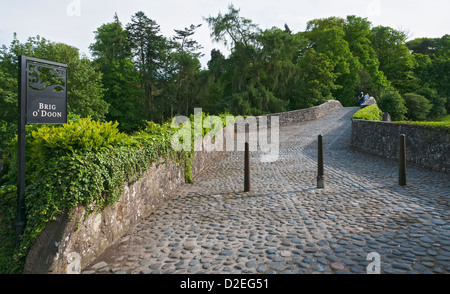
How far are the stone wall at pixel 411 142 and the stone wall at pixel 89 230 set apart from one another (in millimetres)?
7362

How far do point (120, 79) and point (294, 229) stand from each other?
130 ft

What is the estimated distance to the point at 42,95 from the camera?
11.5 ft

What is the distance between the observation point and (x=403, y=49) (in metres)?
51.1

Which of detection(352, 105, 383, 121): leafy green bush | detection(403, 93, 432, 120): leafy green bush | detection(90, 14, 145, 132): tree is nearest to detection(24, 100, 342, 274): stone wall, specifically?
detection(352, 105, 383, 121): leafy green bush

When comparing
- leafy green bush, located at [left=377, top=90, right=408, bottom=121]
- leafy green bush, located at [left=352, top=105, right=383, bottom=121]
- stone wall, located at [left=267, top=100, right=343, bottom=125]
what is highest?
leafy green bush, located at [left=377, top=90, right=408, bottom=121]

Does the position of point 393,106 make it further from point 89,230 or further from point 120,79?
A: point 89,230

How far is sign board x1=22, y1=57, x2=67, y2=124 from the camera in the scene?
3.40 metres

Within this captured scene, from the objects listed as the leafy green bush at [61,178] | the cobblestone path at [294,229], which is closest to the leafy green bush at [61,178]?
the leafy green bush at [61,178]

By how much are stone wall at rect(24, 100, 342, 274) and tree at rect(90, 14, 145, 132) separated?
114ft

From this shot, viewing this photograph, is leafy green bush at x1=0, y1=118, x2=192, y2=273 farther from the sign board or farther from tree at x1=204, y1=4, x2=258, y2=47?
tree at x1=204, y1=4, x2=258, y2=47
